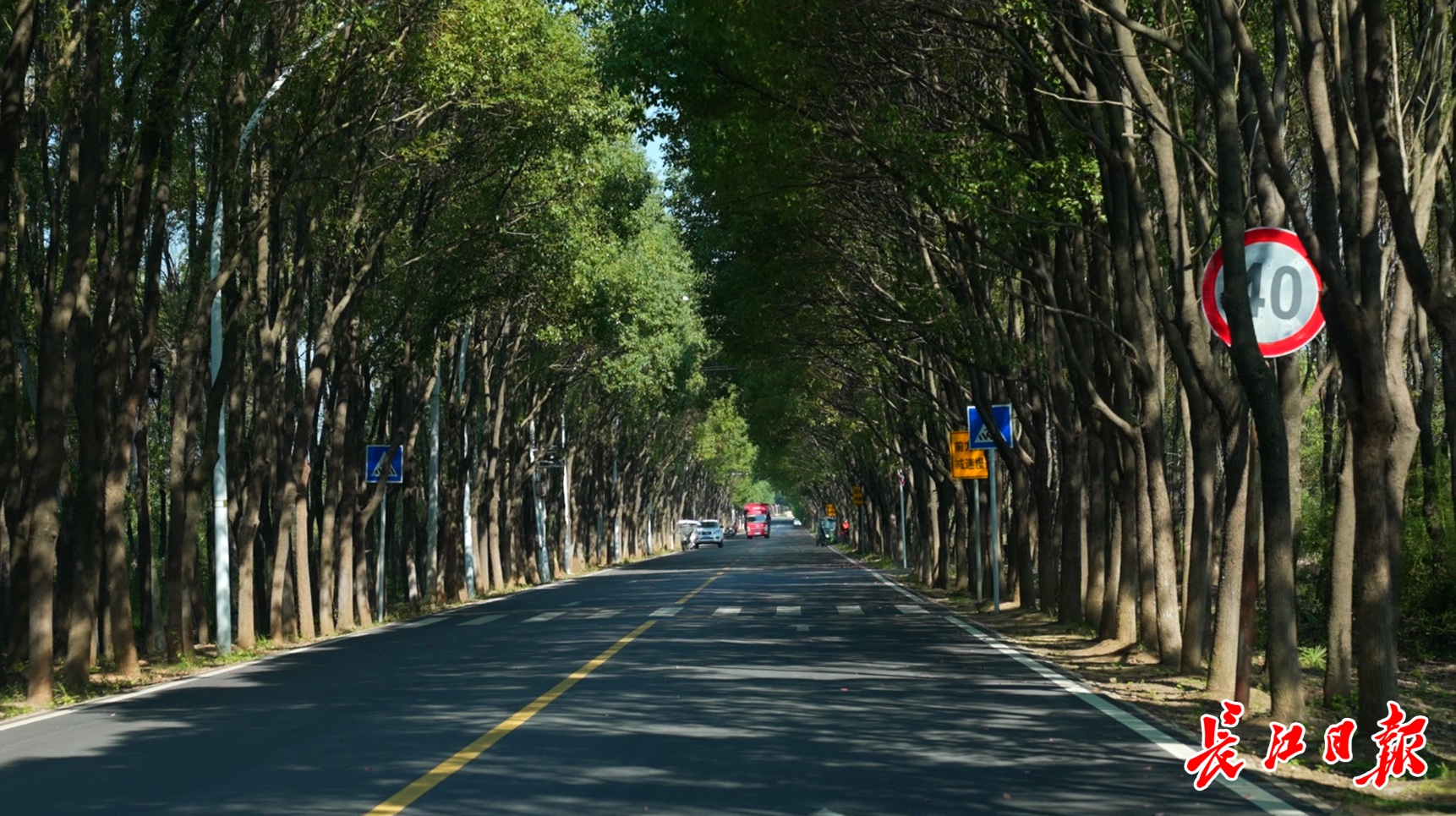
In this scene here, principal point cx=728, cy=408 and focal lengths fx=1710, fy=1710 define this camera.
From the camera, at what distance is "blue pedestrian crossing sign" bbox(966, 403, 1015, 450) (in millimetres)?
28016

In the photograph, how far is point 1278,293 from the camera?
444 inches

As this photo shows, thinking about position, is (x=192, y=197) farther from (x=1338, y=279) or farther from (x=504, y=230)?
(x=1338, y=279)

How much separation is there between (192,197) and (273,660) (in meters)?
7.53

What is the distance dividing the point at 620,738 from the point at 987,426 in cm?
1718

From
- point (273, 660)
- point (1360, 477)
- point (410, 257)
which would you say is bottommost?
point (273, 660)

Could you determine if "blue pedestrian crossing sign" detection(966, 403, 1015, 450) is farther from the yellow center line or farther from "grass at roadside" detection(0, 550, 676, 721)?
the yellow center line

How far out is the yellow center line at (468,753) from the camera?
902cm

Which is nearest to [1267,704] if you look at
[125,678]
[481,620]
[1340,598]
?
[1340,598]

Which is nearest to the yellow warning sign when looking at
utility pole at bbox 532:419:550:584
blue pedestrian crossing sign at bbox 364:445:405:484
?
blue pedestrian crossing sign at bbox 364:445:405:484

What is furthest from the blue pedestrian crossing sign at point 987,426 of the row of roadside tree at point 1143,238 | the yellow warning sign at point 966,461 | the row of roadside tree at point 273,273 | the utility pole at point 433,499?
the utility pole at point 433,499

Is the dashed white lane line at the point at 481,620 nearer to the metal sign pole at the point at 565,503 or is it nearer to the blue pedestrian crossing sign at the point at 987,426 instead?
the blue pedestrian crossing sign at the point at 987,426

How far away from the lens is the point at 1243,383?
12.0 m

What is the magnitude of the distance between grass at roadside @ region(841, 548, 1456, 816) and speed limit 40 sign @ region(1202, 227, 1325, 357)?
2.57 meters

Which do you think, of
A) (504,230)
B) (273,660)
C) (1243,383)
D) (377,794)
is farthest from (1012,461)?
(377,794)
